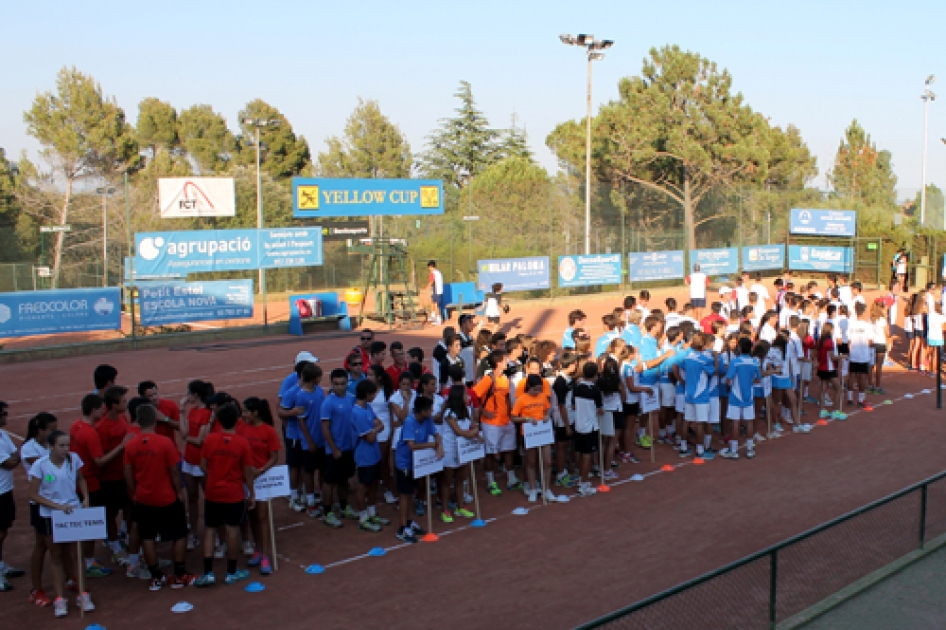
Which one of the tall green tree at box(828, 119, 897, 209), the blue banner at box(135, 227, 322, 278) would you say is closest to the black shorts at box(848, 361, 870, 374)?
the blue banner at box(135, 227, 322, 278)

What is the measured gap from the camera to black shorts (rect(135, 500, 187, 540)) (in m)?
7.66

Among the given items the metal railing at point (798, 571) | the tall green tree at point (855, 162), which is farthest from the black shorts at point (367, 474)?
the tall green tree at point (855, 162)

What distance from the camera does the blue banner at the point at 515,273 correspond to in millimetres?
28141

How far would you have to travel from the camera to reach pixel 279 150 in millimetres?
57719

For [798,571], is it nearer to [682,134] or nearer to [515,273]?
[515,273]

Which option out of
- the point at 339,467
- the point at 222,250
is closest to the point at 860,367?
the point at 339,467

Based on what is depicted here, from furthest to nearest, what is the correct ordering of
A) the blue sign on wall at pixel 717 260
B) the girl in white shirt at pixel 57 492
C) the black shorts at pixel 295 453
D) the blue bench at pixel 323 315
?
the blue sign on wall at pixel 717 260
the blue bench at pixel 323 315
the black shorts at pixel 295 453
the girl in white shirt at pixel 57 492

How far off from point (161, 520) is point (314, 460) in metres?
2.29

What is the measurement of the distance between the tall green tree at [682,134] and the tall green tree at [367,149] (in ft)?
69.8

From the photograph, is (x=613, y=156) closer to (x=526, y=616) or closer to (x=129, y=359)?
(x=129, y=359)

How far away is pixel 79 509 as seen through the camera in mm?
7246

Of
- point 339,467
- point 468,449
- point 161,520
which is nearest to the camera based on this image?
point 161,520

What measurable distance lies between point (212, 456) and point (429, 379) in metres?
2.44

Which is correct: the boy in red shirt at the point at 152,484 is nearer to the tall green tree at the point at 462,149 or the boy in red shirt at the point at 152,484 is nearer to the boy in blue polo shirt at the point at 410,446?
the boy in blue polo shirt at the point at 410,446
